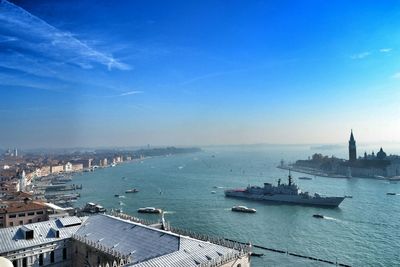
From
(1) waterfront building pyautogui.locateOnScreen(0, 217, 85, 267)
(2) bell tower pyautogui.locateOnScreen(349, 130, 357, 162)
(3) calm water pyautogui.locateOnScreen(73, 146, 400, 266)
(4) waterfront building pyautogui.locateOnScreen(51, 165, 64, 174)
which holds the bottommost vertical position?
(3) calm water pyautogui.locateOnScreen(73, 146, 400, 266)

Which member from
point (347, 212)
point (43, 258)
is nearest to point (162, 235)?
point (43, 258)

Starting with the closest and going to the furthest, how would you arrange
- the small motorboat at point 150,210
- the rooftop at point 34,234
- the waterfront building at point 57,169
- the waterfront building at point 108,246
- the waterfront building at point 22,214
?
the waterfront building at point 108,246, the rooftop at point 34,234, the waterfront building at point 22,214, the small motorboat at point 150,210, the waterfront building at point 57,169

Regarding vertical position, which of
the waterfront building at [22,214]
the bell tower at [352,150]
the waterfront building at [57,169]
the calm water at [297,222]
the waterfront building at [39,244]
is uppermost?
the bell tower at [352,150]

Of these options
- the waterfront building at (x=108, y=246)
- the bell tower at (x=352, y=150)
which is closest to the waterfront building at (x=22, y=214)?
the waterfront building at (x=108, y=246)

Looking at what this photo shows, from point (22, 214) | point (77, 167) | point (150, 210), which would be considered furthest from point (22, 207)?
point (77, 167)

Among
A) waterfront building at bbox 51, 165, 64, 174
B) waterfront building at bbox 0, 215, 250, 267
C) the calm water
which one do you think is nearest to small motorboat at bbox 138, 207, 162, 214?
the calm water

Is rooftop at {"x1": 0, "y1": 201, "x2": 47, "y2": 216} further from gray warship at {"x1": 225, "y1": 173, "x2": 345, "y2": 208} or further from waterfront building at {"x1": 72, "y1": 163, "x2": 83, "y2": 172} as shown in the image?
waterfront building at {"x1": 72, "y1": 163, "x2": 83, "y2": 172}

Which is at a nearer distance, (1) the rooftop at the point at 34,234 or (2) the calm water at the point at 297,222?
(1) the rooftop at the point at 34,234

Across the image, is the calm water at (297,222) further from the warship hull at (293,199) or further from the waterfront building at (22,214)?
the waterfront building at (22,214)
